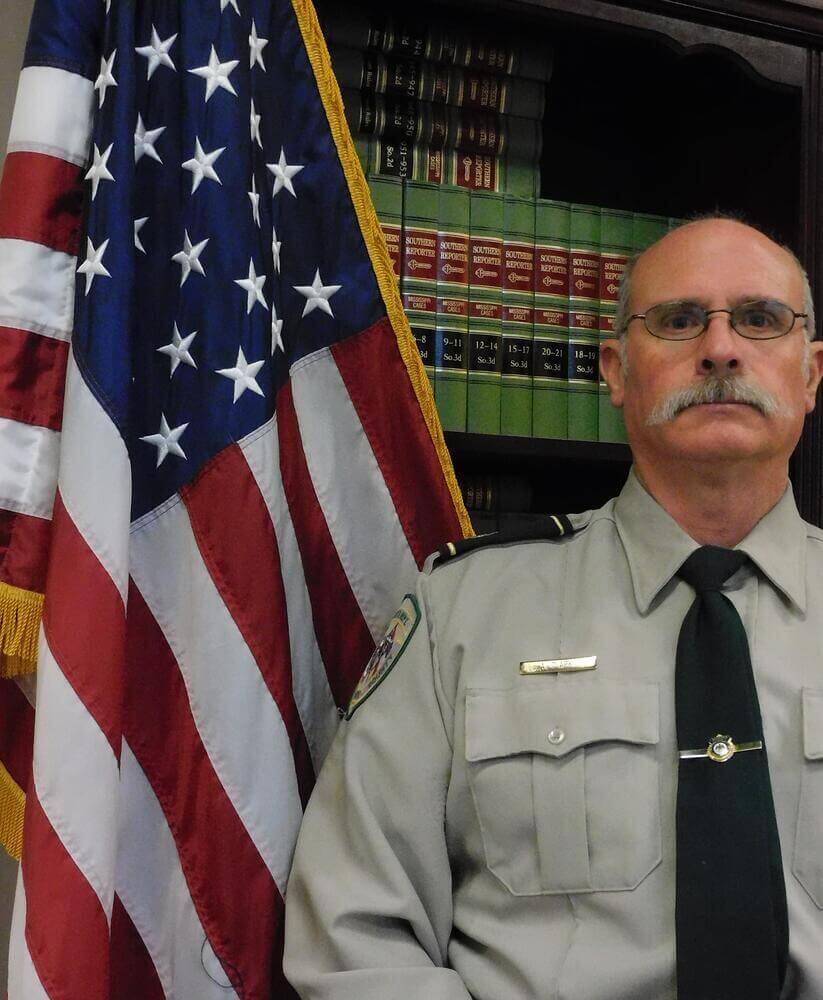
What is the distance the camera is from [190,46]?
1303mm

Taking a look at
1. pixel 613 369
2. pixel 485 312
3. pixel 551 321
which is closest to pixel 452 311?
pixel 485 312

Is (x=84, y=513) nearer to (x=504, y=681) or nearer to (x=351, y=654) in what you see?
(x=351, y=654)

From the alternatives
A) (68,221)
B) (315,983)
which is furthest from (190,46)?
(315,983)

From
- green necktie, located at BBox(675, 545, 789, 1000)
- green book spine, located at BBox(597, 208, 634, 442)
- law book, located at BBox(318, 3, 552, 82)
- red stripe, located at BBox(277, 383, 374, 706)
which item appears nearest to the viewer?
green necktie, located at BBox(675, 545, 789, 1000)

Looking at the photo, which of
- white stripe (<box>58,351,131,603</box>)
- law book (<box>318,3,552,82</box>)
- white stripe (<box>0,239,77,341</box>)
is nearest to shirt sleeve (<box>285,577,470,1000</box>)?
white stripe (<box>58,351,131,603</box>)

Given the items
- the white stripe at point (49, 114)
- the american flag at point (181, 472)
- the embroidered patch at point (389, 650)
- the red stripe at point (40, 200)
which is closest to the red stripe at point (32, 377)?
the american flag at point (181, 472)

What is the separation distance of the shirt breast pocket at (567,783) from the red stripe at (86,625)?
15.2 inches

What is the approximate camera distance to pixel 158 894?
1.22 metres

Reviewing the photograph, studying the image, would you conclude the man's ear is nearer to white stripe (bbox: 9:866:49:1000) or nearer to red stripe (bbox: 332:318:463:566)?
red stripe (bbox: 332:318:463:566)

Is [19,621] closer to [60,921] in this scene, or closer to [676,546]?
[60,921]

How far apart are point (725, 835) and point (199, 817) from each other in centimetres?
58

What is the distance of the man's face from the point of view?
1.23m

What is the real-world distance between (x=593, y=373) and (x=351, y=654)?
57 cm

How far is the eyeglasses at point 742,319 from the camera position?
1.28 metres
